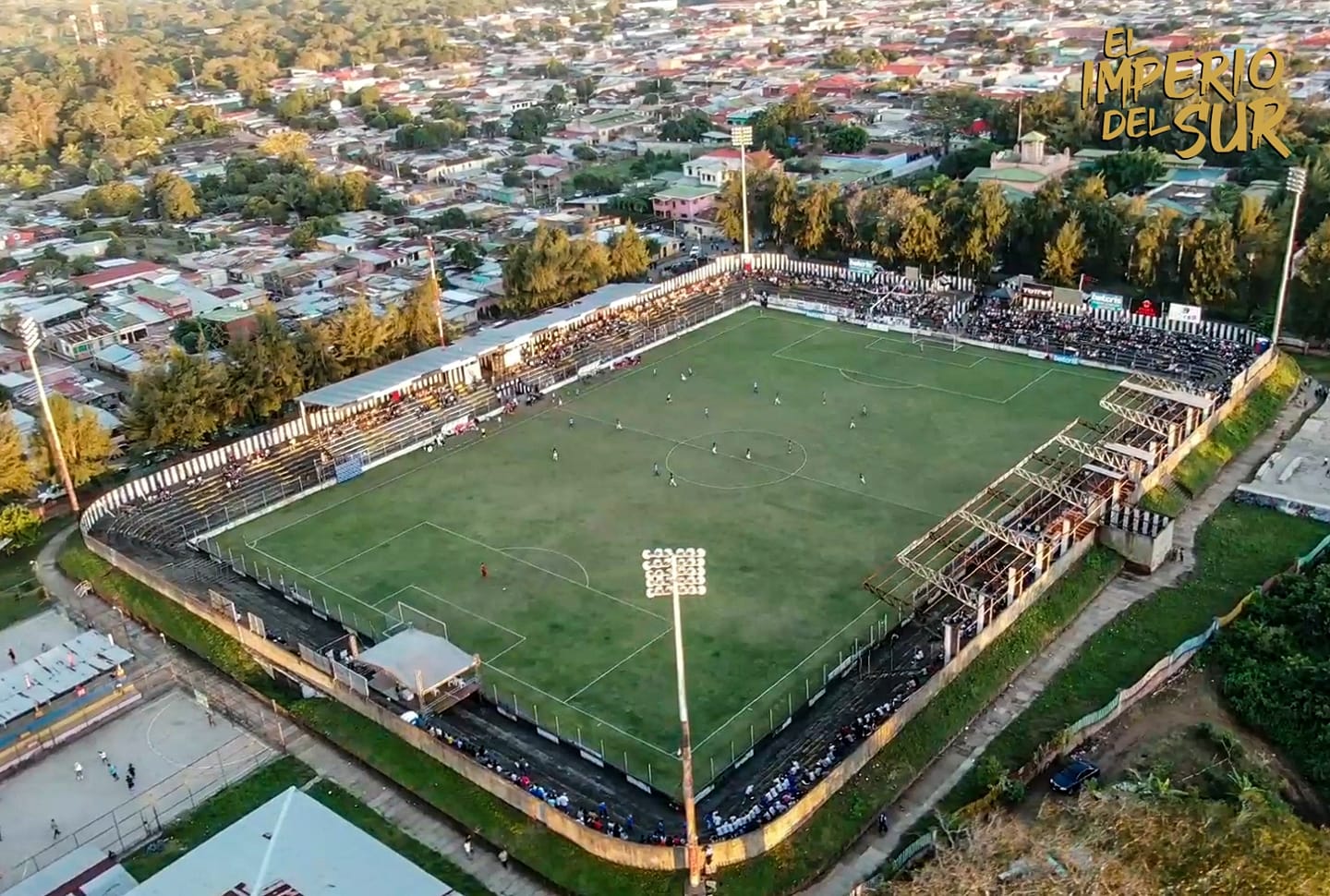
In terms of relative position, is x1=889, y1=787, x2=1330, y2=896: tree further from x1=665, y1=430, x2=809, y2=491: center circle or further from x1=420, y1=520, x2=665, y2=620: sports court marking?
x1=665, y1=430, x2=809, y2=491: center circle

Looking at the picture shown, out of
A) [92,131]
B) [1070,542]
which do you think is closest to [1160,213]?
[1070,542]

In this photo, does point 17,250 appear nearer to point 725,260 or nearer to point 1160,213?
point 725,260

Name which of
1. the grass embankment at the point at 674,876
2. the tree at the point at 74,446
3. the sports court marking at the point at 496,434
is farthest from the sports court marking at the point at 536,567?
the tree at the point at 74,446

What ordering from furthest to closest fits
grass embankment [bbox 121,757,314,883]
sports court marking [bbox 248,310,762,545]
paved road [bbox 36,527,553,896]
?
sports court marking [bbox 248,310,762,545] < grass embankment [bbox 121,757,314,883] < paved road [bbox 36,527,553,896]

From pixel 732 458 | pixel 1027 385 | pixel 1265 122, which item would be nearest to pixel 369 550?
pixel 732 458

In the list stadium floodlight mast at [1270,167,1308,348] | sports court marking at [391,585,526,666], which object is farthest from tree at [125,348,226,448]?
stadium floodlight mast at [1270,167,1308,348]

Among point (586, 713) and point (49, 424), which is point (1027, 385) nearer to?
point (586, 713)

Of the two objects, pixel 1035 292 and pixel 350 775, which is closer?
pixel 350 775
